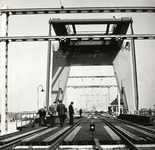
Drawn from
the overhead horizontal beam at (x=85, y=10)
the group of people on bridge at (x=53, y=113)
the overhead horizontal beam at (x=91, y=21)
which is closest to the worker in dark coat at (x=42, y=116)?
the group of people on bridge at (x=53, y=113)

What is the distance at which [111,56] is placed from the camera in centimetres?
3162

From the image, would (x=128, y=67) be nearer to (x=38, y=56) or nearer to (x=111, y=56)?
(x=111, y=56)

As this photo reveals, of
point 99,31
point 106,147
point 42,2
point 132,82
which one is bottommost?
point 106,147

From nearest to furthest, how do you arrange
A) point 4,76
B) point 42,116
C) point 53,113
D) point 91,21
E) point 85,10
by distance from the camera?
point 85,10 < point 4,76 < point 42,116 < point 53,113 < point 91,21

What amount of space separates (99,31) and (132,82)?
769cm

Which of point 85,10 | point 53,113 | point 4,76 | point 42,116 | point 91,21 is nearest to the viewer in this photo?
point 85,10

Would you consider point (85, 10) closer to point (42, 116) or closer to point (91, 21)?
point (42, 116)

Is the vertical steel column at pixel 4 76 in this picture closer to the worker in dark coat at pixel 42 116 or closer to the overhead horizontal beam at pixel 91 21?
the worker in dark coat at pixel 42 116

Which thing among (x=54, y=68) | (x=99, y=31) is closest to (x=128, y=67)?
(x=99, y=31)

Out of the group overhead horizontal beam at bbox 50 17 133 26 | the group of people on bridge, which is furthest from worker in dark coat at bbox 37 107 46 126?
overhead horizontal beam at bbox 50 17 133 26

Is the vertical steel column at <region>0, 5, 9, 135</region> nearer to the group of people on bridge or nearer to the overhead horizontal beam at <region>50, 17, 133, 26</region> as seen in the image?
the group of people on bridge

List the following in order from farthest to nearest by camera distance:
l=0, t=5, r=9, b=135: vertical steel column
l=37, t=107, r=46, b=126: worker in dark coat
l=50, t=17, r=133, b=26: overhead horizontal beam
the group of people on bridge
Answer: l=50, t=17, r=133, b=26: overhead horizontal beam
l=37, t=107, r=46, b=126: worker in dark coat
the group of people on bridge
l=0, t=5, r=9, b=135: vertical steel column

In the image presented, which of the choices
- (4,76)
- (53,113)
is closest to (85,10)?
(4,76)

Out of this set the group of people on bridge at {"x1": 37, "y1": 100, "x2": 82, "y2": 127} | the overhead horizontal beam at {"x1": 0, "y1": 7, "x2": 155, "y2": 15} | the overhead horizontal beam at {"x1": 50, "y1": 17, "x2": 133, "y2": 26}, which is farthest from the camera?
the overhead horizontal beam at {"x1": 50, "y1": 17, "x2": 133, "y2": 26}
